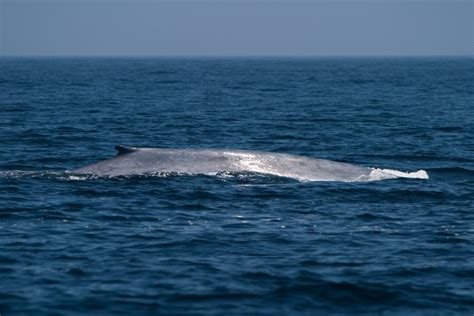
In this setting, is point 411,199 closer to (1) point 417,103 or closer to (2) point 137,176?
(2) point 137,176

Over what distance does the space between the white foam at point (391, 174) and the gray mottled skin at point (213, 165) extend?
205mm

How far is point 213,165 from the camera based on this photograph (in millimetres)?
23438

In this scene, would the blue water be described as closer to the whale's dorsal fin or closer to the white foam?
the white foam

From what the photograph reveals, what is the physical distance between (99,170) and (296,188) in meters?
5.23

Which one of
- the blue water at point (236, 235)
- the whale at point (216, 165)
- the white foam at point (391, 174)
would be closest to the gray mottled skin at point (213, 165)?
the whale at point (216, 165)

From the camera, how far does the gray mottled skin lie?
909 inches

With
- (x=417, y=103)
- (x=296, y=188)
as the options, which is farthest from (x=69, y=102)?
(x=296, y=188)

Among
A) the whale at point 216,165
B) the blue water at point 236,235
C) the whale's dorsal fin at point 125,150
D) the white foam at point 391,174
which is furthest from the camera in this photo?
the white foam at point 391,174

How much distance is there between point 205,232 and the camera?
17.2m

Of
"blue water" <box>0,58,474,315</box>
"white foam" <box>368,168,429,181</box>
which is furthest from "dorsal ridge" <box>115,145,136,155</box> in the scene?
"white foam" <box>368,168,429,181</box>

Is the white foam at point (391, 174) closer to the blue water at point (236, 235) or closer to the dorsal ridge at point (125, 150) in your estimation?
the blue water at point (236, 235)

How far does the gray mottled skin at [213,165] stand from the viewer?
23.1 metres

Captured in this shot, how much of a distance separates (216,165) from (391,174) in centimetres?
489

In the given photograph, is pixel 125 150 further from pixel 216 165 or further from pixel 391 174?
pixel 391 174
